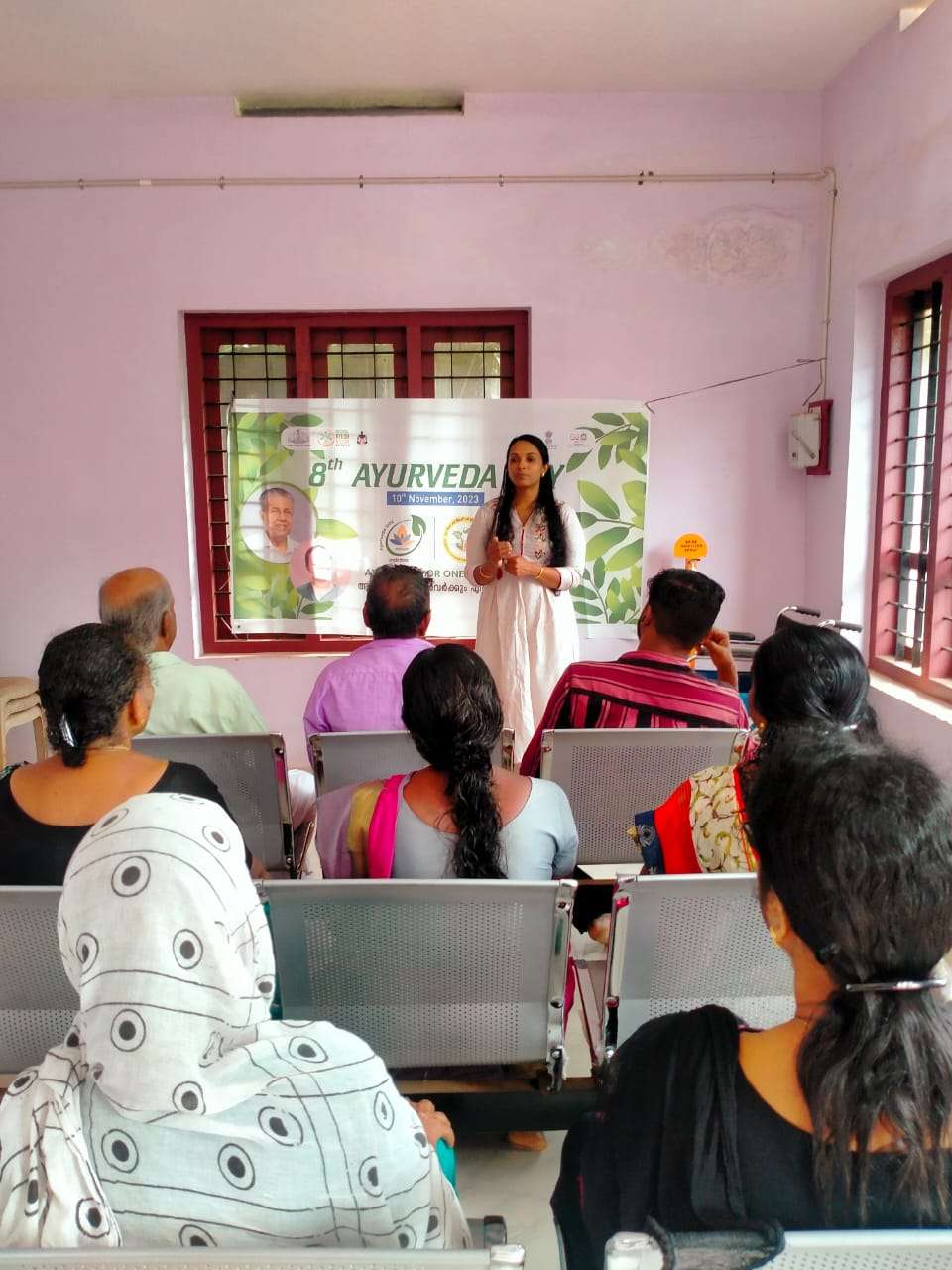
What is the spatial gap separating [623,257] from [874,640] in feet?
6.65

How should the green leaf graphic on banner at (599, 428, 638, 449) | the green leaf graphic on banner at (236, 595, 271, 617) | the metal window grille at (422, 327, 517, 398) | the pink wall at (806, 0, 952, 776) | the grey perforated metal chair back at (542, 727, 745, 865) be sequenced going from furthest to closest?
the green leaf graphic on banner at (236, 595, 271, 617) → the metal window grille at (422, 327, 517, 398) → the green leaf graphic on banner at (599, 428, 638, 449) → the pink wall at (806, 0, 952, 776) → the grey perforated metal chair back at (542, 727, 745, 865)

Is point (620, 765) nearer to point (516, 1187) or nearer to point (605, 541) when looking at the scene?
point (516, 1187)

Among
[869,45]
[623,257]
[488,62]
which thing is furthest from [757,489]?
[488,62]

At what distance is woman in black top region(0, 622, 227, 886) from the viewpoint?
4.79 ft

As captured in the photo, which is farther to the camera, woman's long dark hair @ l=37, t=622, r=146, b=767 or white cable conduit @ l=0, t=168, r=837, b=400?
white cable conduit @ l=0, t=168, r=837, b=400

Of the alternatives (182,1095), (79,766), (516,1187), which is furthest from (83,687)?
(516,1187)

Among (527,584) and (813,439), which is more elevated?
(813,439)

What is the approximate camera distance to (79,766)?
1.51 metres

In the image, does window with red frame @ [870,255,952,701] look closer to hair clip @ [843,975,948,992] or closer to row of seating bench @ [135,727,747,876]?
row of seating bench @ [135,727,747,876]

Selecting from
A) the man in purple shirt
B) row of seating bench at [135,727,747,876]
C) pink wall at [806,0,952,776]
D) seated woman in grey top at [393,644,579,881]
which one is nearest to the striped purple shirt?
row of seating bench at [135,727,747,876]

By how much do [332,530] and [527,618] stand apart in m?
1.21

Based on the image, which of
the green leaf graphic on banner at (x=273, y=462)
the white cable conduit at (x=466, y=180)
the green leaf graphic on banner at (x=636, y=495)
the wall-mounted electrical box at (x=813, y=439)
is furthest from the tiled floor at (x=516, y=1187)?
the white cable conduit at (x=466, y=180)

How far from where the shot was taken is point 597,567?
4.44 metres

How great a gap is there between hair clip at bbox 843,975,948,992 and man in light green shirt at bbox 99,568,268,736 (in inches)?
72.4
